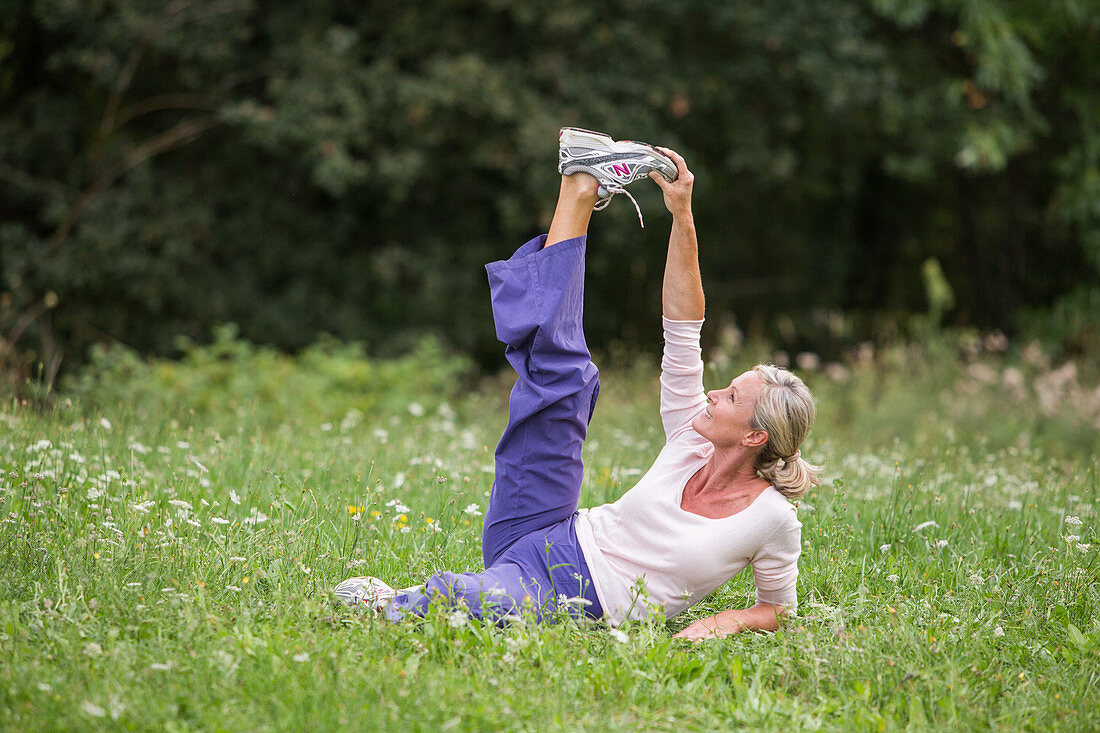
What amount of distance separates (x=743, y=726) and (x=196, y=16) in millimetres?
10817

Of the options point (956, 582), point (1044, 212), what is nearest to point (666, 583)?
point (956, 582)

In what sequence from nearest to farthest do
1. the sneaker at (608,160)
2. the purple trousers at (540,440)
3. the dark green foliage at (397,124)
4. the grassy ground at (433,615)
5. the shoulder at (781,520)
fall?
the grassy ground at (433,615), the shoulder at (781,520), the purple trousers at (540,440), the sneaker at (608,160), the dark green foliage at (397,124)

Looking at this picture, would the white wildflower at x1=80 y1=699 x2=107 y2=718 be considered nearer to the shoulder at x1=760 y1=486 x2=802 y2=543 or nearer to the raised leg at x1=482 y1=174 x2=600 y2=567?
the raised leg at x1=482 y1=174 x2=600 y2=567

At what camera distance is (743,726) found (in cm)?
269

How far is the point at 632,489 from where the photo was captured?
3.24 meters

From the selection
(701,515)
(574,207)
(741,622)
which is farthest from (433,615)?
(574,207)

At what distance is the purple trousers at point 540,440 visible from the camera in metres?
3.20

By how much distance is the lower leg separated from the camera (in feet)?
10.9

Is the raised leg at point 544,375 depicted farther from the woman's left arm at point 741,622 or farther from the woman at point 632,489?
the woman's left arm at point 741,622

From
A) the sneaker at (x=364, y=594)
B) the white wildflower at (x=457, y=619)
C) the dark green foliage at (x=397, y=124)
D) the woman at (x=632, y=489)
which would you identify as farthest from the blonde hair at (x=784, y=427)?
the dark green foliage at (x=397, y=124)

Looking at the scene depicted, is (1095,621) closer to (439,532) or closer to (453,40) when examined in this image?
(439,532)

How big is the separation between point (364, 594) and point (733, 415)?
1.36 metres

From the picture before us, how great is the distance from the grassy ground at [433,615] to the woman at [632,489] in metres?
0.15

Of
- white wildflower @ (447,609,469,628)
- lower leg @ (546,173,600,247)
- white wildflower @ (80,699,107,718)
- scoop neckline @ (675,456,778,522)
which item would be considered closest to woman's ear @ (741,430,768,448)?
scoop neckline @ (675,456,778,522)
